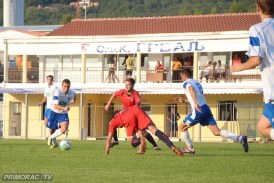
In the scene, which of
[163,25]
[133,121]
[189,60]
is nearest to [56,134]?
[133,121]

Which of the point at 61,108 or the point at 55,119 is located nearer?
the point at 61,108

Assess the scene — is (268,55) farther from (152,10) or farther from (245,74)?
(152,10)

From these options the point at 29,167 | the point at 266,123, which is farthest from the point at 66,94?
the point at 266,123

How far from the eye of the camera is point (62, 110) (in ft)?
78.8

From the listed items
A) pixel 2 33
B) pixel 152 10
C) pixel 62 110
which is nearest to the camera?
pixel 62 110

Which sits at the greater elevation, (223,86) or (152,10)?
(152,10)

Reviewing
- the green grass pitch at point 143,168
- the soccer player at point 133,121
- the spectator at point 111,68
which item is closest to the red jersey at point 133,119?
the soccer player at point 133,121

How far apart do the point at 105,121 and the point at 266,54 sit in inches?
1576

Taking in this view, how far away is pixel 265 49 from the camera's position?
10570 millimetres

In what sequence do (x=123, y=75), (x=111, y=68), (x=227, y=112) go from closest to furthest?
(x=227, y=112) → (x=111, y=68) → (x=123, y=75)

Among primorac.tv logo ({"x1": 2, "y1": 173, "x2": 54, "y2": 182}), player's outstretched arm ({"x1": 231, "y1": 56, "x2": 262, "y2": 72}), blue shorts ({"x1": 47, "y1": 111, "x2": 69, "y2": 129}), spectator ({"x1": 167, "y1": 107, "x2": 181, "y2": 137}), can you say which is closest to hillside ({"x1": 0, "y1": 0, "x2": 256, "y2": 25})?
spectator ({"x1": 167, "y1": 107, "x2": 181, "y2": 137})

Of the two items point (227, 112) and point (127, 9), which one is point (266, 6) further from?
point (127, 9)

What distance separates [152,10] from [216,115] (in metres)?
97.2

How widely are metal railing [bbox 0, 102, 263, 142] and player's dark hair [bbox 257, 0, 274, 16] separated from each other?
3259cm
